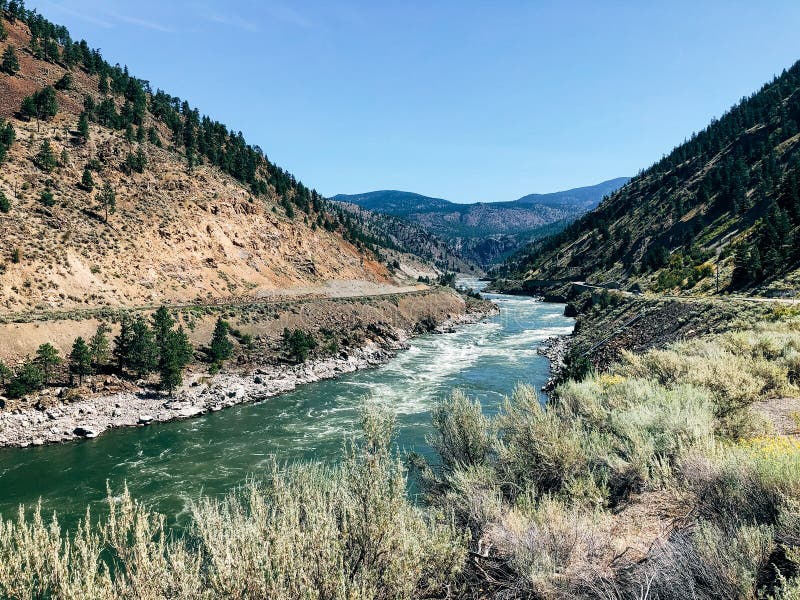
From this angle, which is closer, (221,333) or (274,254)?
(221,333)

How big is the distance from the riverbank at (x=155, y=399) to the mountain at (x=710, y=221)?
136 feet

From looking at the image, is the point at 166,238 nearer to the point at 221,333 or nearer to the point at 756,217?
the point at 221,333

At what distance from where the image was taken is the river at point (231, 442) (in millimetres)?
21359

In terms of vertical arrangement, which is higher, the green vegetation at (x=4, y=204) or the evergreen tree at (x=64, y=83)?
the evergreen tree at (x=64, y=83)

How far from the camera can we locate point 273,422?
102 ft

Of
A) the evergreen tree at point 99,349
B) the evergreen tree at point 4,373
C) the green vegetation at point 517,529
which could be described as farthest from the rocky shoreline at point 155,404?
the green vegetation at point 517,529

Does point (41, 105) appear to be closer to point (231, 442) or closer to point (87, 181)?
point (87, 181)

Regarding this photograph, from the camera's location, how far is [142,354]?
34.7 meters

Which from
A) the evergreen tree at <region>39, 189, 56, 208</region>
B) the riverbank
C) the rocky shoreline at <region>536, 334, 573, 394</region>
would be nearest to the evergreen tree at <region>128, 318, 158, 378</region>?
the riverbank

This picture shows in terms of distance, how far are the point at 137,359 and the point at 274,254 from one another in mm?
43267

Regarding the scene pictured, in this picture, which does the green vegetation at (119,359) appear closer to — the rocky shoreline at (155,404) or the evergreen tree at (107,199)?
the rocky shoreline at (155,404)

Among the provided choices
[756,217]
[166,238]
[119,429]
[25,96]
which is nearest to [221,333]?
[119,429]

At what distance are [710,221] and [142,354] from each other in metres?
102

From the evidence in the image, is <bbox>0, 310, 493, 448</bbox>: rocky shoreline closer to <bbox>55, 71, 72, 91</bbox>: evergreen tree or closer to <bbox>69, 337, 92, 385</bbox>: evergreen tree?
<bbox>69, 337, 92, 385</bbox>: evergreen tree
